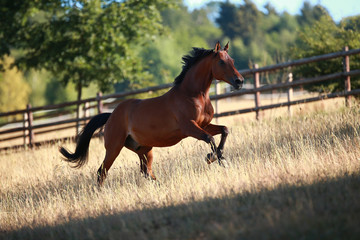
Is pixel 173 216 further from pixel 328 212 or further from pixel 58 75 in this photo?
pixel 58 75

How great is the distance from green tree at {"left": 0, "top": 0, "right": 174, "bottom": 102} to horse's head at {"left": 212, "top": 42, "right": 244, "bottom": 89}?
9.24 metres

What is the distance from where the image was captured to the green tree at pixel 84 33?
14820 millimetres

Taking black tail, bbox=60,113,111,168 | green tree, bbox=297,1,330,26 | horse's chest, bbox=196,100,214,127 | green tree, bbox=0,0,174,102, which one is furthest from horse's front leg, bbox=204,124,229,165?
green tree, bbox=297,1,330,26

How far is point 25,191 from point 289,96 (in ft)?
25.0

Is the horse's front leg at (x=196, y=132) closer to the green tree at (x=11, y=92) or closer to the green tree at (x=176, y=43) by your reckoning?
the green tree at (x=176, y=43)

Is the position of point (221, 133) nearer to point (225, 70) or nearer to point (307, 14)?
point (225, 70)

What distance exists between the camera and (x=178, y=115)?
6117mm

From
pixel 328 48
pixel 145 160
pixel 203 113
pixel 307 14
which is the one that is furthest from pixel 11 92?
pixel 307 14

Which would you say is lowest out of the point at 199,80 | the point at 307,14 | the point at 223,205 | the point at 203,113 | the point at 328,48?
the point at 223,205

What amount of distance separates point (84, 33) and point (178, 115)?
9.94 meters

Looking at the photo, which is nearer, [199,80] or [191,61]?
[199,80]

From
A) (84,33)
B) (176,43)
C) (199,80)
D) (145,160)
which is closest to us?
(199,80)

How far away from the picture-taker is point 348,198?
13.4 feet

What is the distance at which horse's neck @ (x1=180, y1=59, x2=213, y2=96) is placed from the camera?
6195 millimetres
